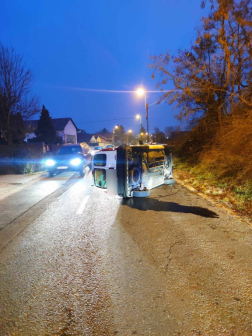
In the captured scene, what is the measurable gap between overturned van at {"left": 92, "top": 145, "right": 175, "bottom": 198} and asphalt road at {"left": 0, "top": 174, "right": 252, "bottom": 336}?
1.15 metres

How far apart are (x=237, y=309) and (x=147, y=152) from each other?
5372 mm

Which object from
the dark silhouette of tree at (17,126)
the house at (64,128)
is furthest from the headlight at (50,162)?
the house at (64,128)

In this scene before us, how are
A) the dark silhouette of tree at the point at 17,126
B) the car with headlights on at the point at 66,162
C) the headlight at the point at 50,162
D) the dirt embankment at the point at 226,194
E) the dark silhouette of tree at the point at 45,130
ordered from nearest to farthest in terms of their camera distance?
1. the dirt embankment at the point at 226,194
2. the headlight at the point at 50,162
3. the car with headlights on at the point at 66,162
4. the dark silhouette of tree at the point at 17,126
5. the dark silhouette of tree at the point at 45,130

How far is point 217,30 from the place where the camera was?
15.2 meters

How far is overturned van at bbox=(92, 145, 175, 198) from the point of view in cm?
677

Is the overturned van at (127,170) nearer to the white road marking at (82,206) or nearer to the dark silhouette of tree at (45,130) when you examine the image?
the white road marking at (82,206)

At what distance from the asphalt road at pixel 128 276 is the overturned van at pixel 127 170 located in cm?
115

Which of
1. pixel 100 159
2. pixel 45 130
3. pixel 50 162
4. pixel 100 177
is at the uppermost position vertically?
pixel 45 130

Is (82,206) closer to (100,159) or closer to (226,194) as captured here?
(100,159)

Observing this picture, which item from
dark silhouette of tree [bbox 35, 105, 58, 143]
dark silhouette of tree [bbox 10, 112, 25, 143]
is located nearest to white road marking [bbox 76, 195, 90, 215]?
dark silhouette of tree [bbox 10, 112, 25, 143]

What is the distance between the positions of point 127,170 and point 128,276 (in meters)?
3.68

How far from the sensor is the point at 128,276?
11.0 feet

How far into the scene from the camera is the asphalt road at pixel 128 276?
8.22ft

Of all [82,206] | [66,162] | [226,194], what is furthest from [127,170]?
[66,162]
